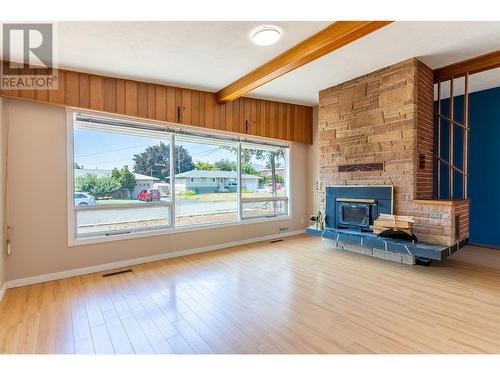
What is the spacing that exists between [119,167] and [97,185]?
1.26ft

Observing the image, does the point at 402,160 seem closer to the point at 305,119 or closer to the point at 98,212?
the point at 305,119

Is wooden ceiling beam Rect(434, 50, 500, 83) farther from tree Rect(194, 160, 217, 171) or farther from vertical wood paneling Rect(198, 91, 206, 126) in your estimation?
tree Rect(194, 160, 217, 171)

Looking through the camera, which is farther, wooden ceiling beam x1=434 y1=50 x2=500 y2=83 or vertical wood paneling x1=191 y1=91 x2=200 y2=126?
vertical wood paneling x1=191 y1=91 x2=200 y2=126

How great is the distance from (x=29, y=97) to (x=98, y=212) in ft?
5.23

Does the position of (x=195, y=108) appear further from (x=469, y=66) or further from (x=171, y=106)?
(x=469, y=66)

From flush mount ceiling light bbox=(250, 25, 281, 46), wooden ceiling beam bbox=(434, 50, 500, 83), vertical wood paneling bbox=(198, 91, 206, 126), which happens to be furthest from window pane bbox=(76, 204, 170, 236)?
wooden ceiling beam bbox=(434, 50, 500, 83)

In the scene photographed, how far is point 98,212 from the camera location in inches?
143

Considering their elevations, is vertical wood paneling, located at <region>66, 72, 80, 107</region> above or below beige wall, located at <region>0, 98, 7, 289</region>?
above

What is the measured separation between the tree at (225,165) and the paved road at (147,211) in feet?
2.11

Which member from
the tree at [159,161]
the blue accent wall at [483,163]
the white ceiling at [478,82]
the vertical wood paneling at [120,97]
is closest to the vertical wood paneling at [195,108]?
the tree at [159,161]

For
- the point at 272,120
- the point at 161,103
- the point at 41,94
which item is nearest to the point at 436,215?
the point at 272,120

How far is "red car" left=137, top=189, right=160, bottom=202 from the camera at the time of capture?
13.0 ft

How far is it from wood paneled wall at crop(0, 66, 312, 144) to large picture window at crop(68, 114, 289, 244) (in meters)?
0.23
